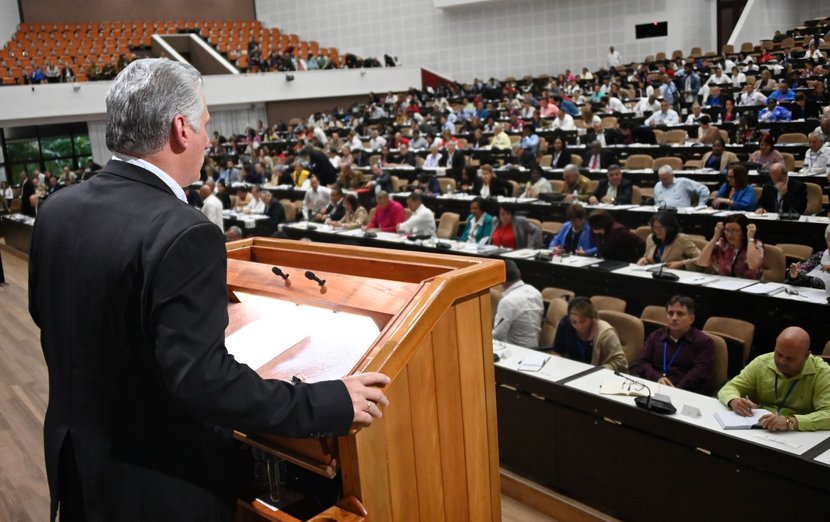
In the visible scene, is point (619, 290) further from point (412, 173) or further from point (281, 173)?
point (281, 173)

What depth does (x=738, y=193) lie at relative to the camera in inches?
300

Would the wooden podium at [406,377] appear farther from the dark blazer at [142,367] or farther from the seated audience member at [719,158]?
the seated audience member at [719,158]

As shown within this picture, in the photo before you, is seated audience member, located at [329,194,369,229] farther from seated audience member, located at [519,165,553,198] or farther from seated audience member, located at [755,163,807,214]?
seated audience member, located at [755,163,807,214]

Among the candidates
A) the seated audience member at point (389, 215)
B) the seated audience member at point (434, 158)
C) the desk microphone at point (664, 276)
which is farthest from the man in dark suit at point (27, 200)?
the desk microphone at point (664, 276)

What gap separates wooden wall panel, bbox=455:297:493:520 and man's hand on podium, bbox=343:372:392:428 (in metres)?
0.30

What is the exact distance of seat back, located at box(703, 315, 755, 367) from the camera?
178 inches

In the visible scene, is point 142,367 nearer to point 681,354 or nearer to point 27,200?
point 681,354

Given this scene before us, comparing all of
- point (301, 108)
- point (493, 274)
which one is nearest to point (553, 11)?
point (301, 108)

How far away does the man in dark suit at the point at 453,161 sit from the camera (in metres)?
12.1

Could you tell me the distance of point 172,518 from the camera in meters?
1.31

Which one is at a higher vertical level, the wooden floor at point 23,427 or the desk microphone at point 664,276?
the desk microphone at point 664,276

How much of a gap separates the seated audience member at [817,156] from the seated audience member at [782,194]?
4.36ft

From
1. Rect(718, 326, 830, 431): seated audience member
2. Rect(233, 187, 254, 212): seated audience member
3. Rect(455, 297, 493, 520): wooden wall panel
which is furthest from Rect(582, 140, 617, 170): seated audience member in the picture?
Rect(455, 297, 493, 520): wooden wall panel

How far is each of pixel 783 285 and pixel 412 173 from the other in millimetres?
8178
